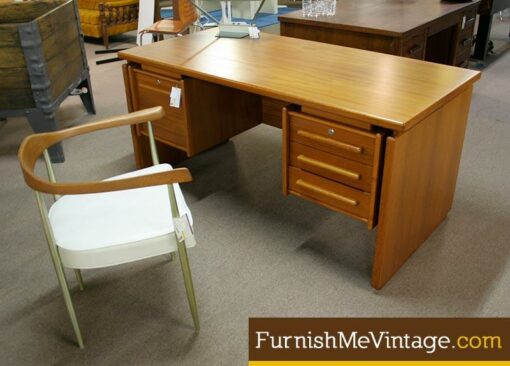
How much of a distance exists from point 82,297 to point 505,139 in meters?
2.51

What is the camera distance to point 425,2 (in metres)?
3.49

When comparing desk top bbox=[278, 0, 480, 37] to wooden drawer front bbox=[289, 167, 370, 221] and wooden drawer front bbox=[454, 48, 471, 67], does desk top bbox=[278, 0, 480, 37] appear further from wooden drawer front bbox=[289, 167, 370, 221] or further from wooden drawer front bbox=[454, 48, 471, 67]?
wooden drawer front bbox=[289, 167, 370, 221]

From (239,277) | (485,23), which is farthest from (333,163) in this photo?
(485,23)

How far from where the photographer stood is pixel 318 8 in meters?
3.24

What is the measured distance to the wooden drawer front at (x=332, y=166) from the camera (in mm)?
1680

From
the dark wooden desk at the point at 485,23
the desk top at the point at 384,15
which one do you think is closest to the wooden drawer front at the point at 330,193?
the desk top at the point at 384,15

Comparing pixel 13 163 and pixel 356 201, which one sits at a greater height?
pixel 356 201

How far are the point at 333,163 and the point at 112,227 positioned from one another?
77cm

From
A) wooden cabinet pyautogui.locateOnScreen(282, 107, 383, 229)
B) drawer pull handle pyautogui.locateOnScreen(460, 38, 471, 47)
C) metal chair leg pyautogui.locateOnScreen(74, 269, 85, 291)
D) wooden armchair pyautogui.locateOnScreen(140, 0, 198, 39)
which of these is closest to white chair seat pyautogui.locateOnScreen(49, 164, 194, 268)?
metal chair leg pyautogui.locateOnScreen(74, 269, 85, 291)

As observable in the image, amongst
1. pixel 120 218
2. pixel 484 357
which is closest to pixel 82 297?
pixel 120 218

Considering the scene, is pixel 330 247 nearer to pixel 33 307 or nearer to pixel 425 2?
pixel 33 307

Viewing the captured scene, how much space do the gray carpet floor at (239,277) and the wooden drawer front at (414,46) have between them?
67 centimetres

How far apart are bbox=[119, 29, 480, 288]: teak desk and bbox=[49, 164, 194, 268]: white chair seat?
1.71ft

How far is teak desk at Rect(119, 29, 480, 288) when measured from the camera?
1.63 m
